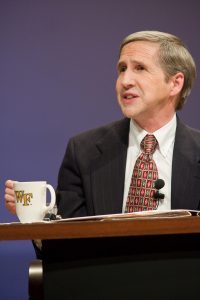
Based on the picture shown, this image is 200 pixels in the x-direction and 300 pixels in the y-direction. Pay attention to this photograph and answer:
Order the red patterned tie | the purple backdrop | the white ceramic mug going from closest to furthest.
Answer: the white ceramic mug < the red patterned tie < the purple backdrop

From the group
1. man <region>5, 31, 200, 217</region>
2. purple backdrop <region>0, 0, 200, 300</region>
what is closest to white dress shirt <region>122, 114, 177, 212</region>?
man <region>5, 31, 200, 217</region>

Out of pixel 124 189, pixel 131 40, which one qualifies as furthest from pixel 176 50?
pixel 124 189

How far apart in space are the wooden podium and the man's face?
29.4 inches

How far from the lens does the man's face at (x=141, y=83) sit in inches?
68.6

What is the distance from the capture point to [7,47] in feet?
8.21

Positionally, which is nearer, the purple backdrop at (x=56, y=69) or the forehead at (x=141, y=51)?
the forehead at (x=141, y=51)

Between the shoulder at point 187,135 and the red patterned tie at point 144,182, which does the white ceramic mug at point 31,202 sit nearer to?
the red patterned tie at point 144,182

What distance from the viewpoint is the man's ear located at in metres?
1.86

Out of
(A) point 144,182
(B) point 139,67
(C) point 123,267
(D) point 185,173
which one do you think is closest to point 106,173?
(A) point 144,182

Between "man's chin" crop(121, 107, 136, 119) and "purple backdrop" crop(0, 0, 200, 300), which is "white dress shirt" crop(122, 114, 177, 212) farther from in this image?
"purple backdrop" crop(0, 0, 200, 300)

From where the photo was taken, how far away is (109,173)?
5.57 feet

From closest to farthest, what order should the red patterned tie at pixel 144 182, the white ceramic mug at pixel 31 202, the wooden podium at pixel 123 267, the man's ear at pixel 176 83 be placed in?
the wooden podium at pixel 123 267 < the white ceramic mug at pixel 31 202 < the red patterned tie at pixel 144 182 < the man's ear at pixel 176 83

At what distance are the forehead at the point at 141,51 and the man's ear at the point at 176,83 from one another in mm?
106

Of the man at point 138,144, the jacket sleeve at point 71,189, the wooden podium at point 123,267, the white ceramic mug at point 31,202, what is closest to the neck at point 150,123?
the man at point 138,144
